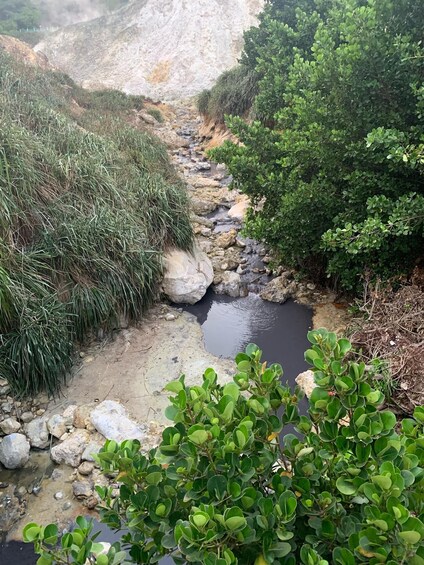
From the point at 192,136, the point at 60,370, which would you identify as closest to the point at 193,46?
the point at 192,136

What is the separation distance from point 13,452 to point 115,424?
0.90 m

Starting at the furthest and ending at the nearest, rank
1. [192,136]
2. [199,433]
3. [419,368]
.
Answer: [192,136] < [419,368] < [199,433]

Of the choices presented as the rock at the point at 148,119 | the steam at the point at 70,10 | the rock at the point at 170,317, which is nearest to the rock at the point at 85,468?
the rock at the point at 170,317

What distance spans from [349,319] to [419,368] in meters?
1.59

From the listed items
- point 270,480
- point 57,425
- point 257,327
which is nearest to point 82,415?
point 57,425

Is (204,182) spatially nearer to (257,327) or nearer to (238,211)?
(238,211)

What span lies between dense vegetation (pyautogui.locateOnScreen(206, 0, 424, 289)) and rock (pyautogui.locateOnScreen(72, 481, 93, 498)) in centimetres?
322

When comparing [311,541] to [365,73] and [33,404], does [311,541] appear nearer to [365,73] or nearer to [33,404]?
[33,404]

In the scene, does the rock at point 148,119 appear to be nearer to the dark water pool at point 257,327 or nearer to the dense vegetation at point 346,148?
the dense vegetation at point 346,148

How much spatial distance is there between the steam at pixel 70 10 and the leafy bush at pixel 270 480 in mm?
41993

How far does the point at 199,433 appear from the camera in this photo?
57.9 inches

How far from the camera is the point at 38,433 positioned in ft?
13.6

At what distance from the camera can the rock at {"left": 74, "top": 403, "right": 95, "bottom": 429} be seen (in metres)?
4.24

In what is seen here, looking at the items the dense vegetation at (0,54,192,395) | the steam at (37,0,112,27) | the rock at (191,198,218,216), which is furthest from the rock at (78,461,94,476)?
the steam at (37,0,112,27)
